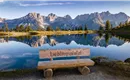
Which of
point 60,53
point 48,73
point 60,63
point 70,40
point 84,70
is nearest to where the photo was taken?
point 48,73

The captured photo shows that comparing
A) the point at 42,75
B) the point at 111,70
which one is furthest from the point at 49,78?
the point at 111,70

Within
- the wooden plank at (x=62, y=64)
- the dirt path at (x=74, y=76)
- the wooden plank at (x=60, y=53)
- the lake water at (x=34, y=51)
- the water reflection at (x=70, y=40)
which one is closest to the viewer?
the dirt path at (x=74, y=76)

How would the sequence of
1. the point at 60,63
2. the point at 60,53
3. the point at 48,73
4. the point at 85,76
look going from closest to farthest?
the point at 48,73, the point at 85,76, the point at 60,63, the point at 60,53

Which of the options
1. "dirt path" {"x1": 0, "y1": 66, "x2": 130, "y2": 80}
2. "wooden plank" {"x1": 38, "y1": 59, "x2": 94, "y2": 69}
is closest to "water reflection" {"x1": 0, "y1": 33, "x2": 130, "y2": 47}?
"dirt path" {"x1": 0, "y1": 66, "x2": 130, "y2": 80}

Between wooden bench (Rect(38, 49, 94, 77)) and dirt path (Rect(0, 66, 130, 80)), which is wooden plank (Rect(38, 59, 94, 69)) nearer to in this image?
wooden bench (Rect(38, 49, 94, 77))

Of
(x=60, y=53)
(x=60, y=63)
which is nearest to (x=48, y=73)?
(x=60, y=63)

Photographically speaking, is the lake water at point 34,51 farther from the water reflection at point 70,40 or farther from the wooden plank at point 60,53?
the wooden plank at point 60,53

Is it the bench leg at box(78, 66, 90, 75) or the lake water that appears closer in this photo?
the bench leg at box(78, 66, 90, 75)

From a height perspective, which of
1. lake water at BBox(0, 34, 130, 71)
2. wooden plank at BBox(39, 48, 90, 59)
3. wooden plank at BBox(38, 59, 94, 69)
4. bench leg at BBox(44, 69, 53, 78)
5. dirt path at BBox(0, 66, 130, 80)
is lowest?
lake water at BBox(0, 34, 130, 71)

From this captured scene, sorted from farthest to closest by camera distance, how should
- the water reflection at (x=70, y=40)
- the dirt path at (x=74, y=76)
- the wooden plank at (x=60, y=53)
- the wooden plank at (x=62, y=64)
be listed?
the water reflection at (x=70, y=40) → the wooden plank at (x=60, y=53) → the wooden plank at (x=62, y=64) → the dirt path at (x=74, y=76)

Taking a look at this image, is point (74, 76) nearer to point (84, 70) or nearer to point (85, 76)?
point (85, 76)

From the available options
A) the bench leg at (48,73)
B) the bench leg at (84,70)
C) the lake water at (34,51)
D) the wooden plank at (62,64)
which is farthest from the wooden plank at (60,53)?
the lake water at (34,51)

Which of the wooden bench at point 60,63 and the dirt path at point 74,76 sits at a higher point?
the wooden bench at point 60,63

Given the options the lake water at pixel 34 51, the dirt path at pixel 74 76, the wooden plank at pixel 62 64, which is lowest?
the lake water at pixel 34 51
